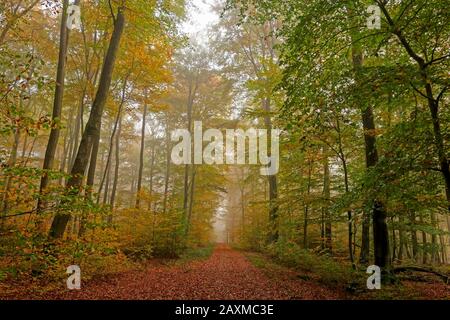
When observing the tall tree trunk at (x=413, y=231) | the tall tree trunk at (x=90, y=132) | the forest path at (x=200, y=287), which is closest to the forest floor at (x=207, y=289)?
the forest path at (x=200, y=287)

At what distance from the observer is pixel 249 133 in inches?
735

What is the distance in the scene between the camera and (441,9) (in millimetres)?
4395

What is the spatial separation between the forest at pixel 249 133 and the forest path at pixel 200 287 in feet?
0.21

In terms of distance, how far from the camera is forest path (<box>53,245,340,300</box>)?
6.36m

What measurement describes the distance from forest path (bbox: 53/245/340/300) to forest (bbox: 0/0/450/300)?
0.21ft

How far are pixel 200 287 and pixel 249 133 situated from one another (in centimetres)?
1271

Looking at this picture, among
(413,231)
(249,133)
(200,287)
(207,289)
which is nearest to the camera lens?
(207,289)

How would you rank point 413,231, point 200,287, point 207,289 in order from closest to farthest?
point 207,289
point 200,287
point 413,231

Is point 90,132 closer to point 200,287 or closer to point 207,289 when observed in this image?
point 200,287

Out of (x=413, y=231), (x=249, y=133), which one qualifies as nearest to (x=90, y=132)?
(x=249, y=133)

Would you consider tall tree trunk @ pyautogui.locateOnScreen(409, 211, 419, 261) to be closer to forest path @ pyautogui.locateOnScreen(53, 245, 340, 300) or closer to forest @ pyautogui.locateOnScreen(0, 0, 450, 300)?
forest @ pyautogui.locateOnScreen(0, 0, 450, 300)

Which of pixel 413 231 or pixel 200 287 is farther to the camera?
pixel 413 231

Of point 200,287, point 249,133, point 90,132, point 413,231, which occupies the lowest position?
point 200,287
